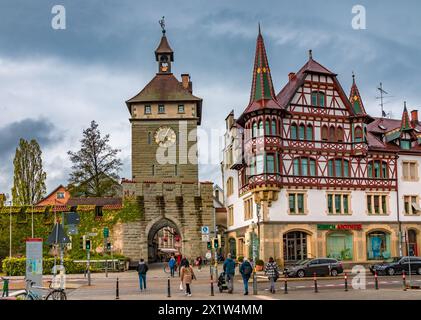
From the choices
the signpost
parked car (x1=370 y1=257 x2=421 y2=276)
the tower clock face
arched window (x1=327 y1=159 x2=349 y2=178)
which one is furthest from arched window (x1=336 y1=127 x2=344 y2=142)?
the signpost

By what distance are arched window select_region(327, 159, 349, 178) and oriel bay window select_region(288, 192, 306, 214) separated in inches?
137

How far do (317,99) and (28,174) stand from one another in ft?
128

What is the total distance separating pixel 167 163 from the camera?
62.7m

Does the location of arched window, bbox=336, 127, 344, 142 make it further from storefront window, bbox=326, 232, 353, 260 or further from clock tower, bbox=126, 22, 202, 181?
clock tower, bbox=126, 22, 202, 181

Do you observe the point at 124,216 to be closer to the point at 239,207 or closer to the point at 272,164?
the point at 239,207

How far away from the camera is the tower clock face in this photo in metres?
61.7

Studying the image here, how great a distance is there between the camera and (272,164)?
45406mm

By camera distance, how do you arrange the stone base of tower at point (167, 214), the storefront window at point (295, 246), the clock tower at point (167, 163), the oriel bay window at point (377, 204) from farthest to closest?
the clock tower at point (167, 163) < the stone base of tower at point (167, 214) < the oriel bay window at point (377, 204) < the storefront window at point (295, 246)

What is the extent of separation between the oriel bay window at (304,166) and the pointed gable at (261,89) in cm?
486

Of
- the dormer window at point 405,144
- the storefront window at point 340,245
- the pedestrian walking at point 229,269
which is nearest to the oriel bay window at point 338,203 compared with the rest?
the storefront window at point 340,245

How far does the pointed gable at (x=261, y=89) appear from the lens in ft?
151

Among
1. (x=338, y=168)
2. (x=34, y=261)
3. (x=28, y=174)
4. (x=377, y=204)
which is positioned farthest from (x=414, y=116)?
(x=34, y=261)

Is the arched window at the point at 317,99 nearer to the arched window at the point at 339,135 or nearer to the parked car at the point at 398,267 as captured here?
the arched window at the point at 339,135
